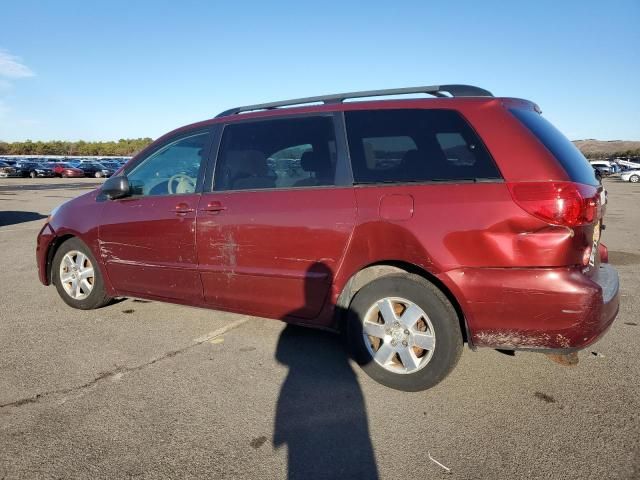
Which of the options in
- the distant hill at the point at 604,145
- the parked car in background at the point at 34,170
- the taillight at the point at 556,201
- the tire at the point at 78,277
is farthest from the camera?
the distant hill at the point at 604,145

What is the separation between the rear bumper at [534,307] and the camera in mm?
2502

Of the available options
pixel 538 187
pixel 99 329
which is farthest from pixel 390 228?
pixel 99 329

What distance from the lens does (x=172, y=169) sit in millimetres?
4023

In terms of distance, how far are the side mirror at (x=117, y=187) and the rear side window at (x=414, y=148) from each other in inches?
82.1

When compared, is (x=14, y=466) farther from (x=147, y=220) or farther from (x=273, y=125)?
(x=273, y=125)

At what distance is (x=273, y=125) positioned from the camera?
352 centimetres

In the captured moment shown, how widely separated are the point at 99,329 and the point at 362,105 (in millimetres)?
2961

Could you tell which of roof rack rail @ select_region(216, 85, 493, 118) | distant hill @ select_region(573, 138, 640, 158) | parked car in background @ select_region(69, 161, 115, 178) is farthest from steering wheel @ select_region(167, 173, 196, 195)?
distant hill @ select_region(573, 138, 640, 158)

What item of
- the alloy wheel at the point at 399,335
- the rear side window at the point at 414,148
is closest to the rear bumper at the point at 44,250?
the rear side window at the point at 414,148

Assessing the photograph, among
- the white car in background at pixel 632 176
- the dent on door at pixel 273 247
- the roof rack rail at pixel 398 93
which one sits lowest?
the white car in background at pixel 632 176

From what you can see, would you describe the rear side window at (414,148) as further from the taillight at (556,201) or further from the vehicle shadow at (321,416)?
the vehicle shadow at (321,416)

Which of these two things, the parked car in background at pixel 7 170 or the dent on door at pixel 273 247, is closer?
the dent on door at pixel 273 247

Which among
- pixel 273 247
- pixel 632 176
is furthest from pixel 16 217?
pixel 632 176

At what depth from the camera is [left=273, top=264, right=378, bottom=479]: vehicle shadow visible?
2.22 m
